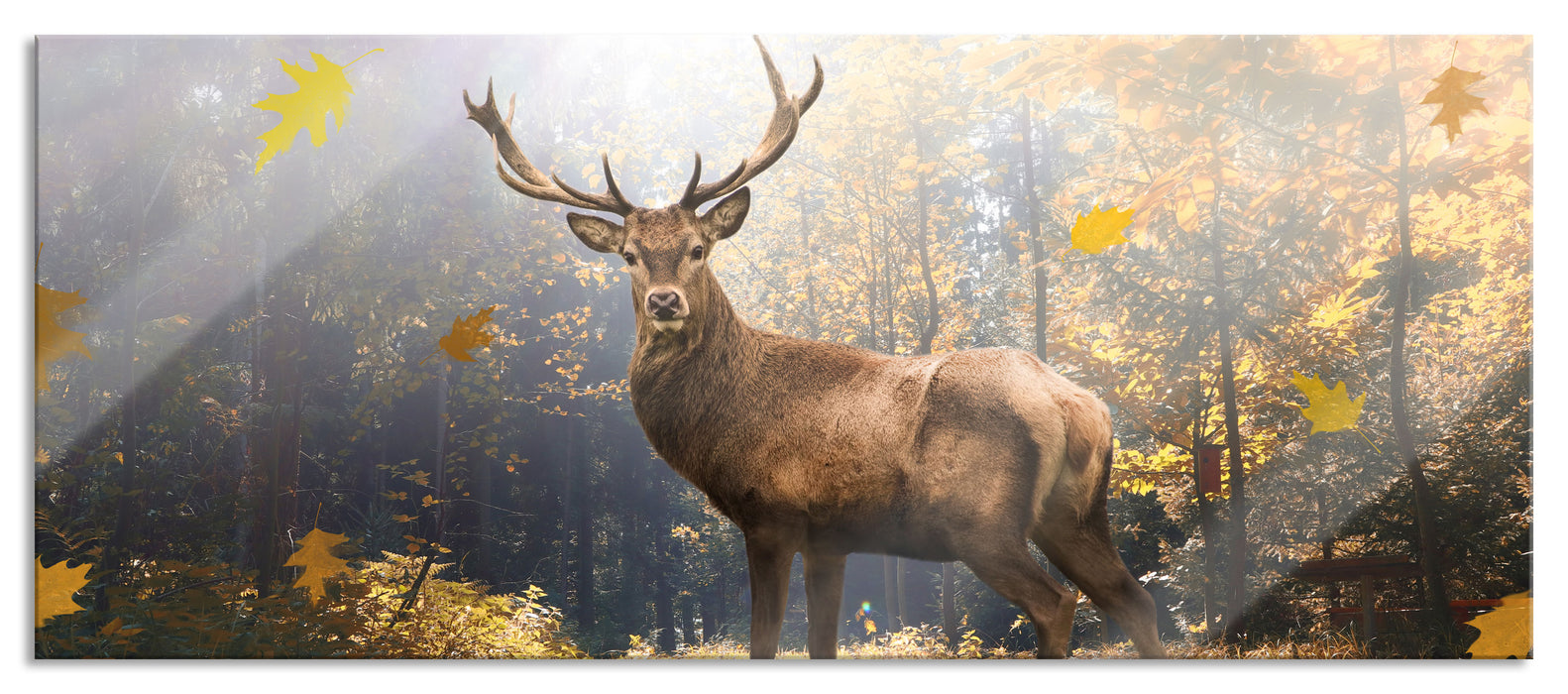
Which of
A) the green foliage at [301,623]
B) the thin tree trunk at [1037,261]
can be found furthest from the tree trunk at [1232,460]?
the green foliage at [301,623]

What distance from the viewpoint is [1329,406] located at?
11.0 ft

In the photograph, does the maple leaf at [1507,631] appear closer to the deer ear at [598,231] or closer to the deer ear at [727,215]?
the deer ear at [727,215]

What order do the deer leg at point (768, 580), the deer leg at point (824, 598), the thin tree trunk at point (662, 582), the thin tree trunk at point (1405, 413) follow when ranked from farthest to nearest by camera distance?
1. the thin tree trunk at point (662, 582)
2. the thin tree trunk at point (1405, 413)
3. the deer leg at point (824, 598)
4. the deer leg at point (768, 580)

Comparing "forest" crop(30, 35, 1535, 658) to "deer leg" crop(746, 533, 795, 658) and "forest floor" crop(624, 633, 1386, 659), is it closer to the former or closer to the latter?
"forest floor" crop(624, 633, 1386, 659)

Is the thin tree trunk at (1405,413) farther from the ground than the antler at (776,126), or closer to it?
closer to it

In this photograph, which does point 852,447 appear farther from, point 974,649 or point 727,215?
point 974,649

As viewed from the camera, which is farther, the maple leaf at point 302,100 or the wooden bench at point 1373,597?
the maple leaf at point 302,100

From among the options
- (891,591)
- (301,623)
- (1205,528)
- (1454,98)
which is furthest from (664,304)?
(1454,98)

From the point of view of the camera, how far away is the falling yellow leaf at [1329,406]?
3.32 meters

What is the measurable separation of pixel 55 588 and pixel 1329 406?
4.42 m

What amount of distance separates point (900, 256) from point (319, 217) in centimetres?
217

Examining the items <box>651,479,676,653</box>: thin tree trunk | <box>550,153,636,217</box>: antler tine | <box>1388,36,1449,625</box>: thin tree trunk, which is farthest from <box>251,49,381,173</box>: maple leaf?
<box>1388,36,1449,625</box>: thin tree trunk

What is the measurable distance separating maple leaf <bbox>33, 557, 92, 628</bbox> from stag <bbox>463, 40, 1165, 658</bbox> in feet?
6.84

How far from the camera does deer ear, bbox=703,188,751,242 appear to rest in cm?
307
